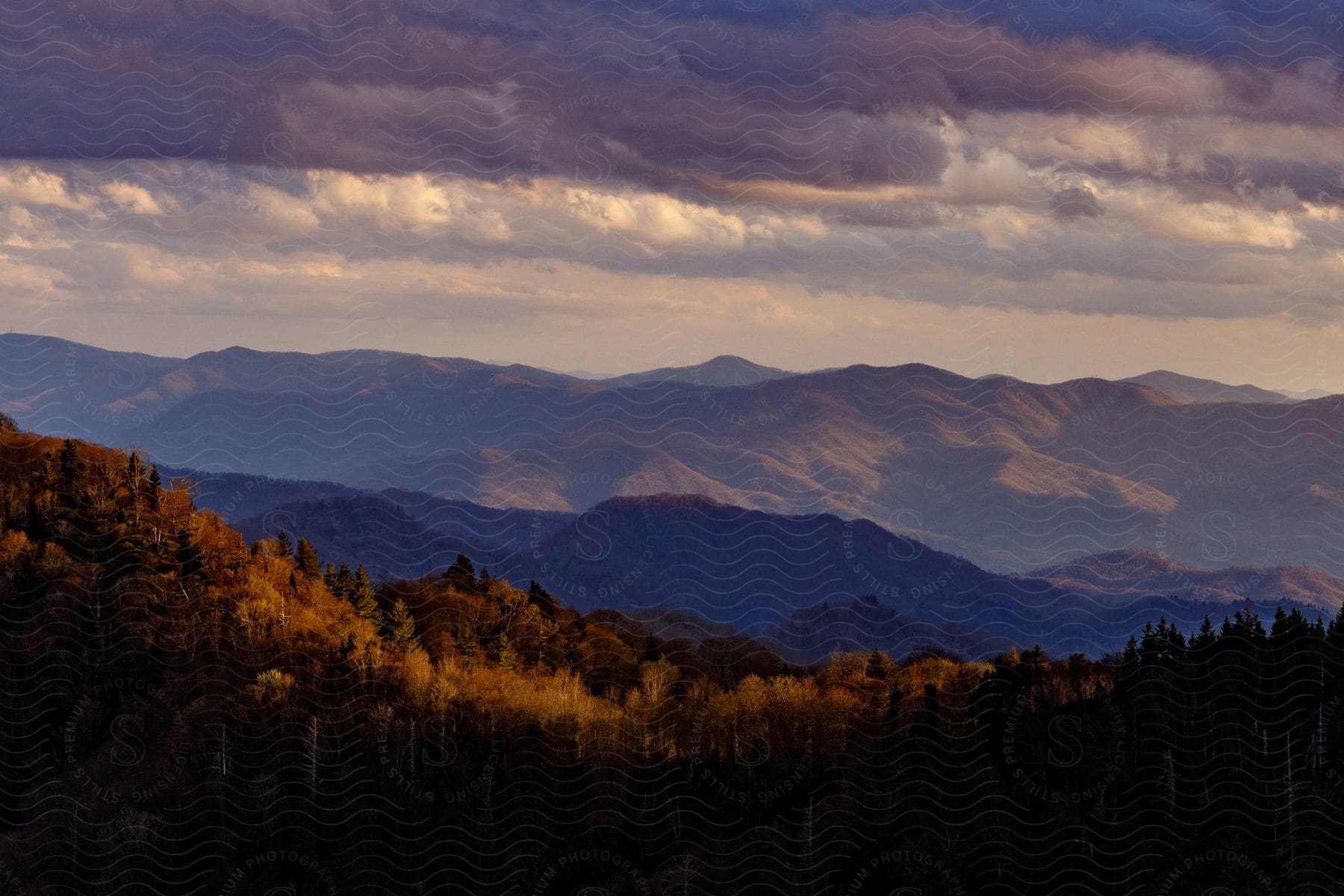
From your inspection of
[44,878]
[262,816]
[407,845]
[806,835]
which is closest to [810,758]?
[806,835]

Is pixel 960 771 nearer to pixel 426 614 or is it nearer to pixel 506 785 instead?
pixel 506 785

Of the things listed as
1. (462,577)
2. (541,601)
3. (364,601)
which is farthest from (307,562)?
(541,601)

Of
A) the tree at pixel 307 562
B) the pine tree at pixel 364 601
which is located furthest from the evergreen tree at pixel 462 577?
the tree at pixel 307 562

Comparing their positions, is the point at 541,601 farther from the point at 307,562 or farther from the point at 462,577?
the point at 307,562

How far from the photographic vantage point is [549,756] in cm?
12425

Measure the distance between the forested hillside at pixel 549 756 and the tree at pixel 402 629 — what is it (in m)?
0.38

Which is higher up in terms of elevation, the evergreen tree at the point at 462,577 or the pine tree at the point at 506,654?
the evergreen tree at the point at 462,577

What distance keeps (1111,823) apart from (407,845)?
5915 cm

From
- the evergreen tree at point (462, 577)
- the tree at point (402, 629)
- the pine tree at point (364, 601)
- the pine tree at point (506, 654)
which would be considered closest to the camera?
the tree at point (402, 629)

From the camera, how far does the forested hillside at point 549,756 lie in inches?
4259

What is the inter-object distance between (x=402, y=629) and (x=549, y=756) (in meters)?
24.6

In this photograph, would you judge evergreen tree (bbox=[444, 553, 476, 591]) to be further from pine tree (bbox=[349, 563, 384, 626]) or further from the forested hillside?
pine tree (bbox=[349, 563, 384, 626])

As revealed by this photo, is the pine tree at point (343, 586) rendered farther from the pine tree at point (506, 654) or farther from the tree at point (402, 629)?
the pine tree at point (506, 654)

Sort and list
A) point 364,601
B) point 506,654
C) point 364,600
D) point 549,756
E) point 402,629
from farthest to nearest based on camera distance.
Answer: point 364,600 → point 364,601 → point 506,654 → point 402,629 → point 549,756
